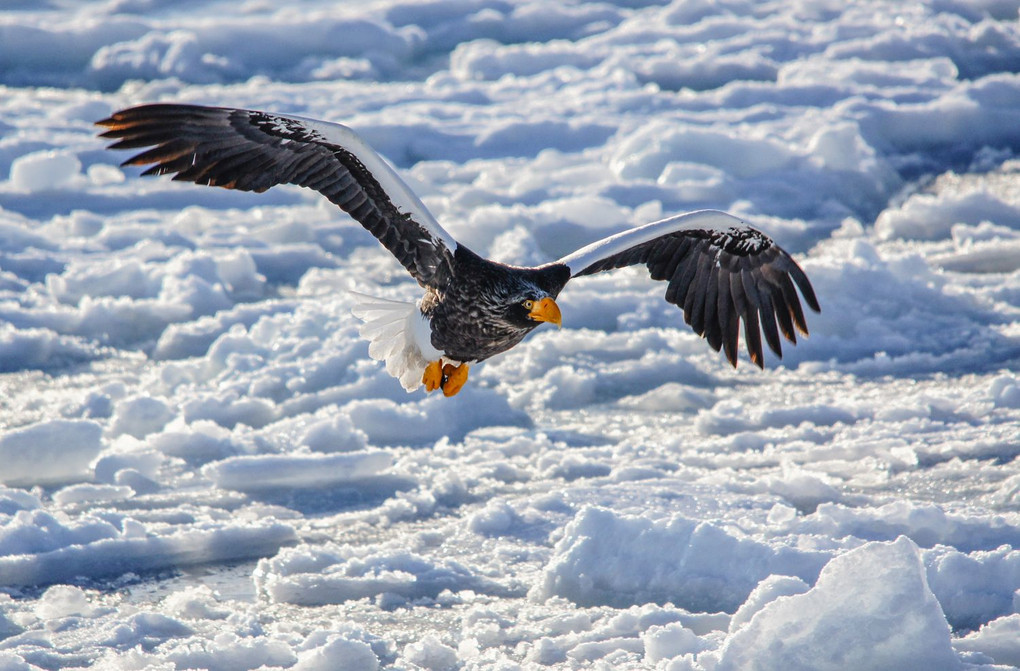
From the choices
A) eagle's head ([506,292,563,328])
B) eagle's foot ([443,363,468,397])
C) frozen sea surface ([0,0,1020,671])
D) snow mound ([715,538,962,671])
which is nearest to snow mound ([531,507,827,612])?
frozen sea surface ([0,0,1020,671])

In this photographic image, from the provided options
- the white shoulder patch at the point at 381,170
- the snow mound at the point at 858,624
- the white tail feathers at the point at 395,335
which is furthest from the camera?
the white tail feathers at the point at 395,335

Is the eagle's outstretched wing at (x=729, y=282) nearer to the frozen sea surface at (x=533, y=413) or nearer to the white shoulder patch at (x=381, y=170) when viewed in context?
the frozen sea surface at (x=533, y=413)

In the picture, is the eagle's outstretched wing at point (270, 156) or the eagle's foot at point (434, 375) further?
the eagle's foot at point (434, 375)

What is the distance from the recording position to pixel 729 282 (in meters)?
5.95

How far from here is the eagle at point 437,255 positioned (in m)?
4.87

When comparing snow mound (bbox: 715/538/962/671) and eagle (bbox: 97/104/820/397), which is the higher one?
eagle (bbox: 97/104/820/397)

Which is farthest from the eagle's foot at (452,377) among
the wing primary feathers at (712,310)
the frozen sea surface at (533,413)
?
the wing primary feathers at (712,310)

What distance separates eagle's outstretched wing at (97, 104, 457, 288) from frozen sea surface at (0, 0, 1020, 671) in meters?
1.45

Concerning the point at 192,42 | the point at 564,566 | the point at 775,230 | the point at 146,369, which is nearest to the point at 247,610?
the point at 564,566

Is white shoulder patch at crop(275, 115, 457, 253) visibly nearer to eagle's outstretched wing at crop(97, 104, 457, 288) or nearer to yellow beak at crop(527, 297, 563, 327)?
eagle's outstretched wing at crop(97, 104, 457, 288)

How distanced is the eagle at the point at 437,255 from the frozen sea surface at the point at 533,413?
734mm

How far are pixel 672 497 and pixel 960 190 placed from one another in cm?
663

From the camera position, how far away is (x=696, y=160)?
462 inches

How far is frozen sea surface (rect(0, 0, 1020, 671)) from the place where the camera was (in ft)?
15.0
